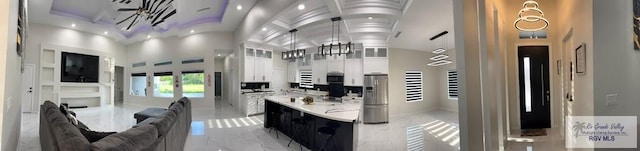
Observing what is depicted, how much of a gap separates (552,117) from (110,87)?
13.5 meters

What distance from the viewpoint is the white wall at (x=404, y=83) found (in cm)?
752

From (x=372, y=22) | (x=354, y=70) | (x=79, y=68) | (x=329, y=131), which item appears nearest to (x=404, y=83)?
(x=354, y=70)

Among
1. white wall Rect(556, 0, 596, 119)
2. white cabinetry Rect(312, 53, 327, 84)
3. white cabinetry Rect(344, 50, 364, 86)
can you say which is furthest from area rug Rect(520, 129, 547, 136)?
white cabinetry Rect(312, 53, 327, 84)

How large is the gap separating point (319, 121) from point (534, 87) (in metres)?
4.69

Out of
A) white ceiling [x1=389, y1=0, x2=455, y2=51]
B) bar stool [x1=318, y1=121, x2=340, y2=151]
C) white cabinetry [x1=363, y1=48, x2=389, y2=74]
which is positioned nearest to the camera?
bar stool [x1=318, y1=121, x2=340, y2=151]

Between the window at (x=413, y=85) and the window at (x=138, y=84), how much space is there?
9785 mm

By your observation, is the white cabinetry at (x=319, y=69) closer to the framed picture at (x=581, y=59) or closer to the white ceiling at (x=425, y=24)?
the white ceiling at (x=425, y=24)

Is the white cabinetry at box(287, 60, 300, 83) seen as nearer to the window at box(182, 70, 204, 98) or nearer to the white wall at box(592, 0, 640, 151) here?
the window at box(182, 70, 204, 98)

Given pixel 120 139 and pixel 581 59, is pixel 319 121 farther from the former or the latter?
pixel 581 59

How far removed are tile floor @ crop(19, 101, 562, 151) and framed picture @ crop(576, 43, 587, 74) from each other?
59.3 inches

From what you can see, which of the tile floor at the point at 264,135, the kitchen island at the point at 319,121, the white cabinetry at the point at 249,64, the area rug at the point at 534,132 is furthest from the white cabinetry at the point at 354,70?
the area rug at the point at 534,132

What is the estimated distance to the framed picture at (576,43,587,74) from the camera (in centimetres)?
272

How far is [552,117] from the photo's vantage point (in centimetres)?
518

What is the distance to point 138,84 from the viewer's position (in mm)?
10039
